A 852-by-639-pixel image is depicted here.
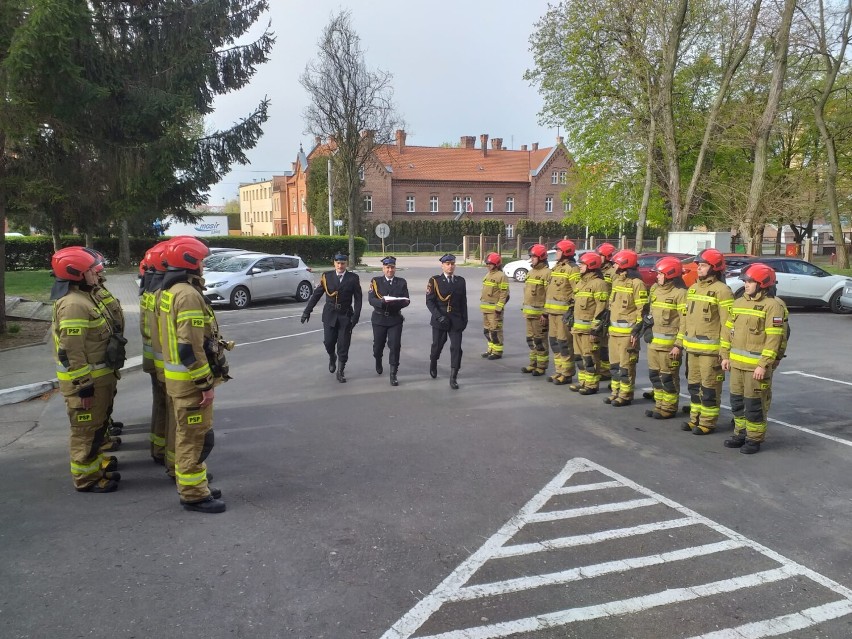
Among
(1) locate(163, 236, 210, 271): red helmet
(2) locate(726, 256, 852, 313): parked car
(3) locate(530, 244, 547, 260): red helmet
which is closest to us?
(1) locate(163, 236, 210, 271): red helmet

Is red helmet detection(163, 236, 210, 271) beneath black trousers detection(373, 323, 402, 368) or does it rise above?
above

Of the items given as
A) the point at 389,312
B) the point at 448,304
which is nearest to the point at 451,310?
the point at 448,304

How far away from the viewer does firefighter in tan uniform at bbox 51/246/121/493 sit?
5.22 m

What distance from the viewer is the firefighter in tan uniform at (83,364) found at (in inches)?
205

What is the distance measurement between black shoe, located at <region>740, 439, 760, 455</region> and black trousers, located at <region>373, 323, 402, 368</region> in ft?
15.6

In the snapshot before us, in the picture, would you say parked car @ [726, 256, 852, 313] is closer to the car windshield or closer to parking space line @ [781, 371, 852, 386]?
parking space line @ [781, 371, 852, 386]

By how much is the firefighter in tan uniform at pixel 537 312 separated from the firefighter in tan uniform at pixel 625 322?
1.95 metres

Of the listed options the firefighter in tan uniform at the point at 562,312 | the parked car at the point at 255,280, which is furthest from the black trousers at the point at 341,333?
the parked car at the point at 255,280

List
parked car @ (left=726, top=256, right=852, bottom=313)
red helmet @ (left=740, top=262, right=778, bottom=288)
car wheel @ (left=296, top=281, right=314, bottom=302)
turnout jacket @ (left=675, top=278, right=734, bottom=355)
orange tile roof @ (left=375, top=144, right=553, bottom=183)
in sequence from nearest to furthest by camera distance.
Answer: red helmet @ (left=740, top=262, right=778, bottom=288), turnout jacket @ (left=675, top=278, right=734, bottom=355), parked car @ (left=726, top=256, right=852, bottom=313), car wheel @ (left=296, top=281, right=314, bottom=302), orange tile roof @ (left=375, top=144, right=553, bottom=183)

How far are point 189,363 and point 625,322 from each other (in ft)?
A: 18.1

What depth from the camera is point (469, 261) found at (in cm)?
4262

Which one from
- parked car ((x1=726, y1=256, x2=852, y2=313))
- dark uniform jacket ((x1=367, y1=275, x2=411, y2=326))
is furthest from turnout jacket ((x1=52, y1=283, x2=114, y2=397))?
parked car ((x1=726, y1=256, x2=852, y2=313))

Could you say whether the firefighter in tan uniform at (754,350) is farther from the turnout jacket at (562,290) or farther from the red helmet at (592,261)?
the turnout jacket at (562,290)

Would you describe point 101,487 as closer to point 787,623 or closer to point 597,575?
point 597,575
